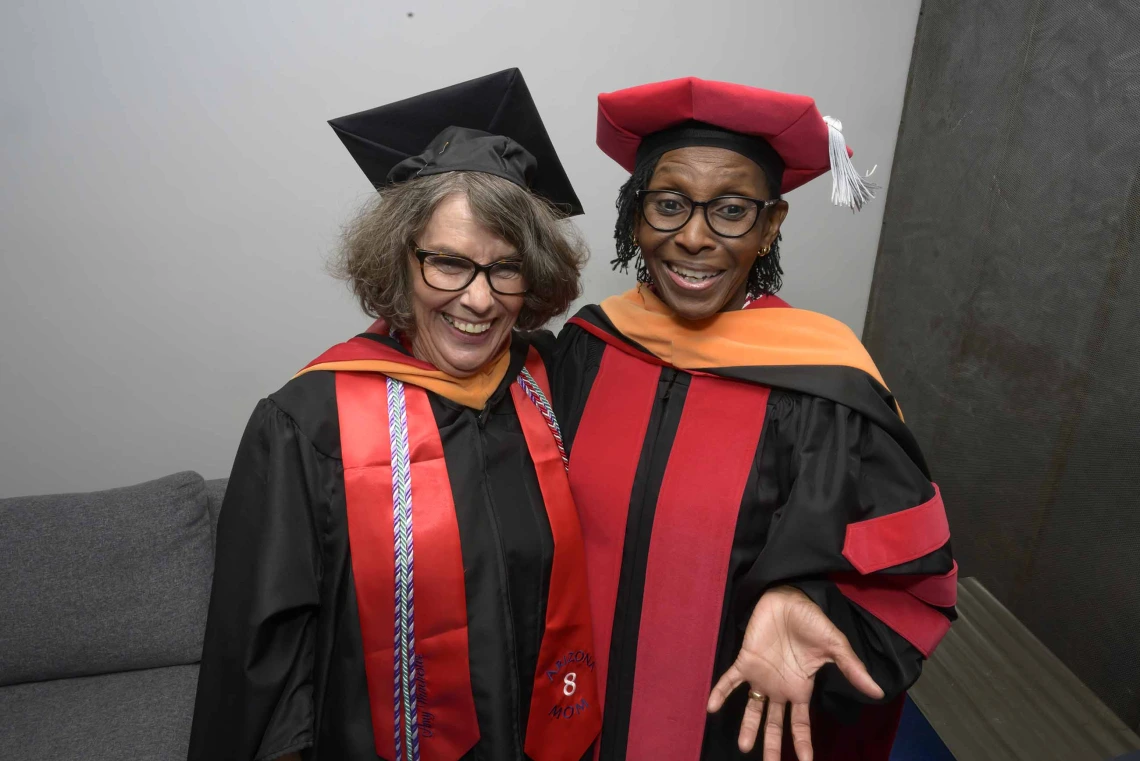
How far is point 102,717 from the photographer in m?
1.91

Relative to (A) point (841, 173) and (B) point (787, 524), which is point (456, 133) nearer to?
(A) point (841, 173)

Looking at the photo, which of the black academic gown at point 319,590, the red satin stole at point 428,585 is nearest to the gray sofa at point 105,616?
the black academic gown at point 319,590

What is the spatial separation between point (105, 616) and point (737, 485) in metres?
1.95

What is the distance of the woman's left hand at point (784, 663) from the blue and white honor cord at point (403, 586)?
56 cm

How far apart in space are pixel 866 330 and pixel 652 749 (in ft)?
6.57

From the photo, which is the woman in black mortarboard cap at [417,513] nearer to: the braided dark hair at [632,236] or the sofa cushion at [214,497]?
the braided dark hair at [632,236]

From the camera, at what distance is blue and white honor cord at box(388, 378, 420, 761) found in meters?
1.20

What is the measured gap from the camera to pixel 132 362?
2275 millimetres

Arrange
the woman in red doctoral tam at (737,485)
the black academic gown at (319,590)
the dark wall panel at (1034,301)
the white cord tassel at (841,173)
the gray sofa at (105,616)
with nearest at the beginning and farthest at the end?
the black academic gown at (319,590)
the woman in red doctoral tam at (737,485)
the white cord tassel at (841,173)
the dark wall panel at (1034,301)
the gray sofa at (105,616)

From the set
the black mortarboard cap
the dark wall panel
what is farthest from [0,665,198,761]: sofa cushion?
the dark wall panel

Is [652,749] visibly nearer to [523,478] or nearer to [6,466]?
[523,478]

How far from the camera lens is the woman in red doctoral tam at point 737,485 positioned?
1230 mm

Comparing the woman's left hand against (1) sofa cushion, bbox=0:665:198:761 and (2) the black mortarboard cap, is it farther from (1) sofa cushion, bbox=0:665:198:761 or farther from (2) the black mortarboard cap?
(1) sofa cushion, bbox=0:665:198:761

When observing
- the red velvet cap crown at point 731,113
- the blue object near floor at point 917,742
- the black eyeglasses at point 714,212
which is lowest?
the blue object near floor at point 917,742
